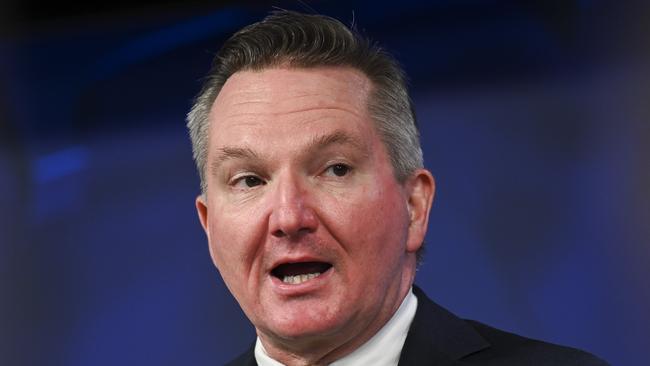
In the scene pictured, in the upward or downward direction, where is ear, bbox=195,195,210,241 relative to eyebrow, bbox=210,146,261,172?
downward

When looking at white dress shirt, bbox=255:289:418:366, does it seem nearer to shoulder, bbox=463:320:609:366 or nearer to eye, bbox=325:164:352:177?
shoulder, bbox=463:320:609:366

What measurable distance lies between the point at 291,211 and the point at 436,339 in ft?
1.53

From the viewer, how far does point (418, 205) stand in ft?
7.09

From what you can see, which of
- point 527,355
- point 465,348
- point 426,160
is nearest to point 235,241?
point 465,348

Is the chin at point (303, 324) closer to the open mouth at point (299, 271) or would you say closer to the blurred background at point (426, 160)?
the open mouth at point (299, 271)

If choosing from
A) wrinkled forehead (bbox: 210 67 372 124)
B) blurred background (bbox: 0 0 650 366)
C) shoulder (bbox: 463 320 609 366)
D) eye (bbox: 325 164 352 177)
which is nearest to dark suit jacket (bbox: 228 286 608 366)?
shoulder (bbox: 463 320 609 366)

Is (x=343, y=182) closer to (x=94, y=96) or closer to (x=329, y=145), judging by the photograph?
(x=329, y=145)

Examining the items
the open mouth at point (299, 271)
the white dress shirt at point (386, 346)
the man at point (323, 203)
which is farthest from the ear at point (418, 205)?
the open mouth at point (299, 271)

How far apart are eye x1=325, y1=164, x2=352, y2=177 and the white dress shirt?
35cm

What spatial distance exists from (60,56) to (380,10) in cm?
117

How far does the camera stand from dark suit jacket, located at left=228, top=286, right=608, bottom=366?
2.04 meters

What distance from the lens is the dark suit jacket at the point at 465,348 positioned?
204 cm

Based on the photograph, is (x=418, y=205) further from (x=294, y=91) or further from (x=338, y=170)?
(x=294, y=91)

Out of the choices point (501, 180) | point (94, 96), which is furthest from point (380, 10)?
point (94, 96)
